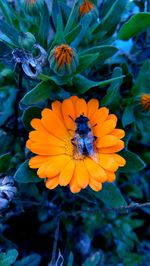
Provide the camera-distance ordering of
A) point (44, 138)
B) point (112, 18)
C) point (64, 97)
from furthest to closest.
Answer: point (112, 18) < point (64, 97) < point (44, 138)

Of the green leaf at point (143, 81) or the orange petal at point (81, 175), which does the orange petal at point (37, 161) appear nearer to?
the orange petal at point (81, 175)

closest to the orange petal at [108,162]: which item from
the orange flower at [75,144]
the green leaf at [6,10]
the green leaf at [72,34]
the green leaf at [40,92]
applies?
the orange flower at [75,144]

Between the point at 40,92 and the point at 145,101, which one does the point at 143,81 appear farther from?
the point at 40,92

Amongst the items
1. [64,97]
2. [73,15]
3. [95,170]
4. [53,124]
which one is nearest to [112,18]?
[73,15]

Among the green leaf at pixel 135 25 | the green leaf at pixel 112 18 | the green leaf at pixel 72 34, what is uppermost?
the green leaf at pixel 112 18


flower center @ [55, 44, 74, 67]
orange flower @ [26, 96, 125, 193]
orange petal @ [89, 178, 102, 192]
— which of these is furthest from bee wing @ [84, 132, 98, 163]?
flower center @ [55, 44, 74, 67]

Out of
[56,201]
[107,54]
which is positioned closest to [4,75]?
[107,54]
